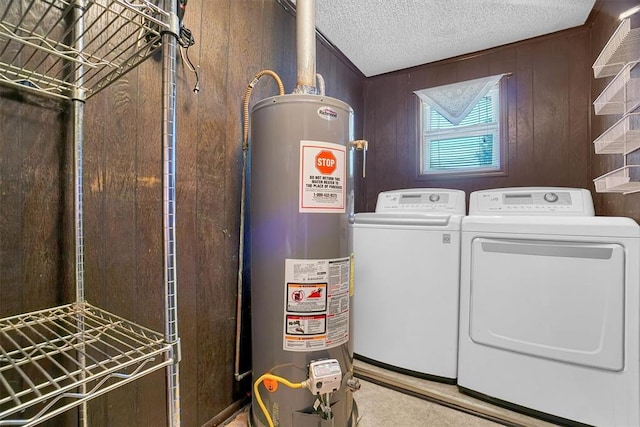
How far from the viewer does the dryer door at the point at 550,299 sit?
3.84ft

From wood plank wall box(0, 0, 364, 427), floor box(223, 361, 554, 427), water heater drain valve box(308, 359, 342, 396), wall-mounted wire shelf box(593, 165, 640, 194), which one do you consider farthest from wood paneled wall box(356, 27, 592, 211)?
water heater drain valve box(308, 359, 342, 396)

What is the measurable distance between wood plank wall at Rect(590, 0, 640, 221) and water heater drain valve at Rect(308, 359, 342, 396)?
143 centimetres

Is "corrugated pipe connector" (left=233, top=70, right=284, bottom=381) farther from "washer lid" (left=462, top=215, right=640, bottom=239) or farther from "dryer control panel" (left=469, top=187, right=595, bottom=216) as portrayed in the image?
"dryer control panel" (left=469, top=187, right=595, bottom=216)

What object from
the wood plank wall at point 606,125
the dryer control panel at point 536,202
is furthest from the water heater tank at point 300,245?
the wood plank wall at point 606,125

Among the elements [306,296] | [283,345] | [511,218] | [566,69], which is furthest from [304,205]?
[566,69]

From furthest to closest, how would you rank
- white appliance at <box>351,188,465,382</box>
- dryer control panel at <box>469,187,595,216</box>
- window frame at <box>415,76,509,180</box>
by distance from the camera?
window frame at <box>415,76,509,180</box>
dryer control panel at <box>469,187,595,216</box>
white appliance at <box>351,188,465,382</box>

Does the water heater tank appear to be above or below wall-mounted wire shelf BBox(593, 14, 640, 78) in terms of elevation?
below

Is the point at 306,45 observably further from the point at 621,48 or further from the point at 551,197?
the point at 551,197

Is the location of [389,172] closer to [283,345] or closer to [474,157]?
[474,157]

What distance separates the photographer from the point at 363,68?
2475mm

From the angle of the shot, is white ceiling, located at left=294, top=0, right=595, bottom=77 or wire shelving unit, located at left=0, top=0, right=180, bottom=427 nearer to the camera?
wire shelving unit, located at left=0, top=0, right=180, bottom=427

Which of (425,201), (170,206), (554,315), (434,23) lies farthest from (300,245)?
(434,23)

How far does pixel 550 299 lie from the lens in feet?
4.18

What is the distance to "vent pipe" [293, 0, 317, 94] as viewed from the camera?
126cm
